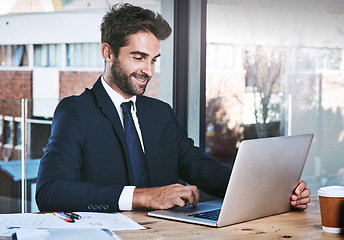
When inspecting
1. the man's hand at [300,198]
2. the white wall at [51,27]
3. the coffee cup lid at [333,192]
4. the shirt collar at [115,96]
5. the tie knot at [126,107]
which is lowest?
the man's hand at [300,198]

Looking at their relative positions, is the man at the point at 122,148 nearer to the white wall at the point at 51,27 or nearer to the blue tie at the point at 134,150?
the blue tie at the point at 134,150

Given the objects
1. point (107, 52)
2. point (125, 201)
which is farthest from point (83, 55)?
point (125, 201)

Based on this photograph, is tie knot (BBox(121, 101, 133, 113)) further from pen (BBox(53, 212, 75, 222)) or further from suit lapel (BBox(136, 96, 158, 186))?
pen (BBox(53, 212, 75, 222))

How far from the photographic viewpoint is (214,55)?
3869 millimetres

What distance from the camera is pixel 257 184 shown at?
1.64 m

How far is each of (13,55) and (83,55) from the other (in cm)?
47

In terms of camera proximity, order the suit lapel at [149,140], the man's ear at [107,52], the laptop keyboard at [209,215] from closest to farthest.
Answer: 1. the laptop keyboard at [209,215]
2. the suit lapel at [149,140]
3. the man's ear at [107,52]

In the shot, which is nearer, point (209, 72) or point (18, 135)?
point (18, 135)

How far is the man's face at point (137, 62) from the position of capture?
2.51 m

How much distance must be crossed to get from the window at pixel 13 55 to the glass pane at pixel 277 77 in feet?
4.23

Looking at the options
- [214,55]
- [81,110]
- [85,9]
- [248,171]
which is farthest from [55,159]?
[214,55]

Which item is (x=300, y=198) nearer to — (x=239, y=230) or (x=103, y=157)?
(x=239, y=230)

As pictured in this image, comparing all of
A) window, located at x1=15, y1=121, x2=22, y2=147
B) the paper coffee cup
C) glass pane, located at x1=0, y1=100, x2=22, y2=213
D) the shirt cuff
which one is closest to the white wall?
glass pane, located at x1=0, y1=100, x2=22, y2=213

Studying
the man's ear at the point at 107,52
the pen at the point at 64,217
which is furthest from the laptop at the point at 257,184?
the man's ear at the point at 107,52
